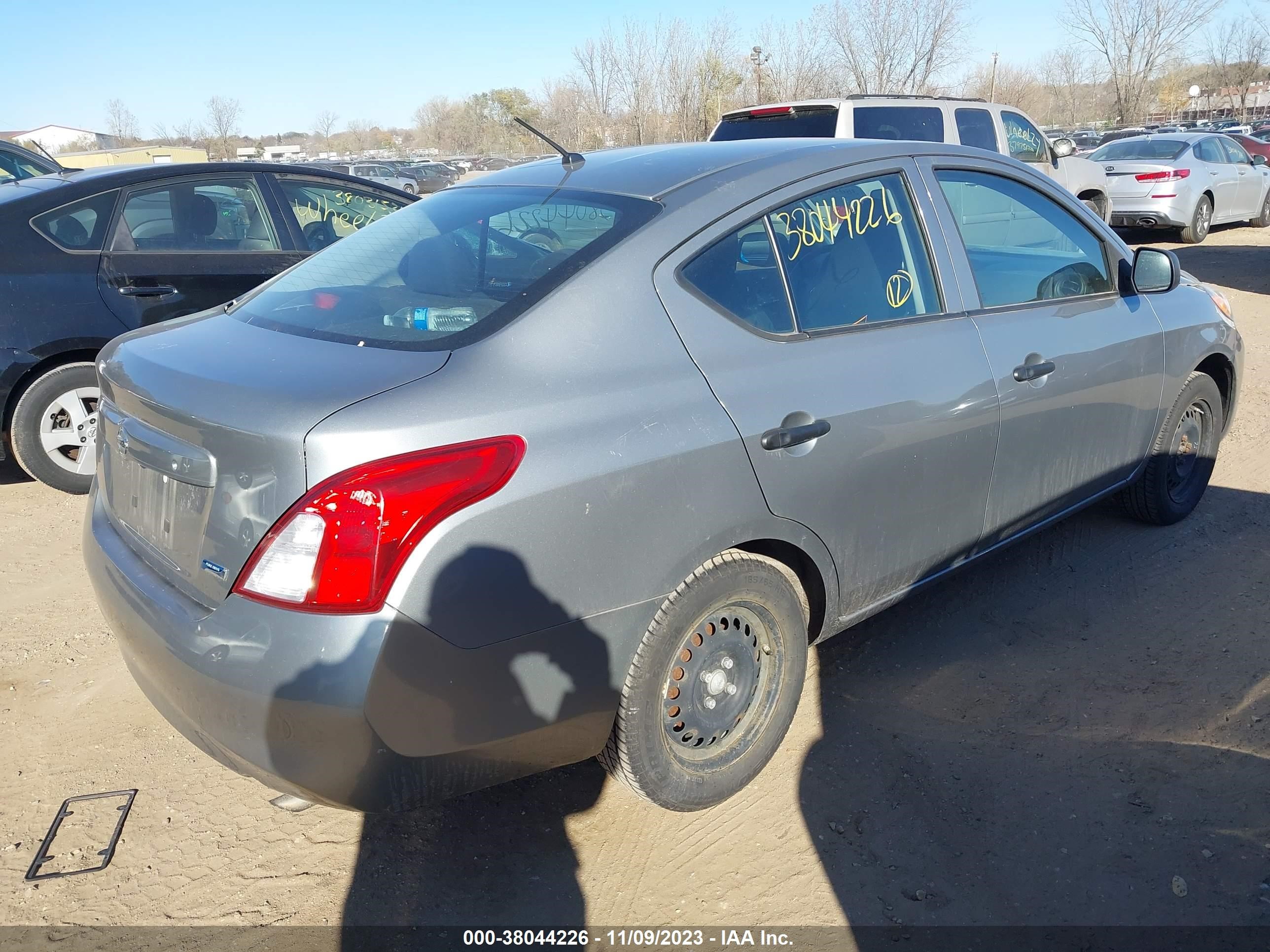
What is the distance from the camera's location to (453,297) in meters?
2.58

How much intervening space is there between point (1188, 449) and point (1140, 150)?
39.2ft

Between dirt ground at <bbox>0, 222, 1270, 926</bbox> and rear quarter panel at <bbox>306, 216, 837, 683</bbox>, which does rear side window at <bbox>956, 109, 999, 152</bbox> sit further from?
rear quarter panel at <bbox>306, 216, 837, 683</bbox>

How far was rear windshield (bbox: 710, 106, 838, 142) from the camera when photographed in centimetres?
899

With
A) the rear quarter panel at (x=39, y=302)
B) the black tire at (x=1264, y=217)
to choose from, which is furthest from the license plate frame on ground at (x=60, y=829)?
the black tire at (x=1264, y=217)

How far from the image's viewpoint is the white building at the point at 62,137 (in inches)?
2228

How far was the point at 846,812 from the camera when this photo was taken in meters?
2.75

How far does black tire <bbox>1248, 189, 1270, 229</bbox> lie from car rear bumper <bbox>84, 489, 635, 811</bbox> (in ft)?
57.7

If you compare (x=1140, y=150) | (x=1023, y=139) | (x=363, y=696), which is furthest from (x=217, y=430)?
(x=1140, y=150)

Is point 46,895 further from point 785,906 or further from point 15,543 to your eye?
point 15,543

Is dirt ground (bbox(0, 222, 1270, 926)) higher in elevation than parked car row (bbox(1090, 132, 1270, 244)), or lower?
lower

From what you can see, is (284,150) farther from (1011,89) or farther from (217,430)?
(217,430)

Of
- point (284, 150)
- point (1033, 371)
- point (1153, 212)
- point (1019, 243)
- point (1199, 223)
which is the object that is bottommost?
point (1199, 223)

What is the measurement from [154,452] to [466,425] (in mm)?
820

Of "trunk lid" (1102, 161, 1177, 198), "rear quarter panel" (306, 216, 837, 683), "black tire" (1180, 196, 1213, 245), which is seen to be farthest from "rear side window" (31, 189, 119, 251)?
"black tire" (1180, 196, 1213, 245)
